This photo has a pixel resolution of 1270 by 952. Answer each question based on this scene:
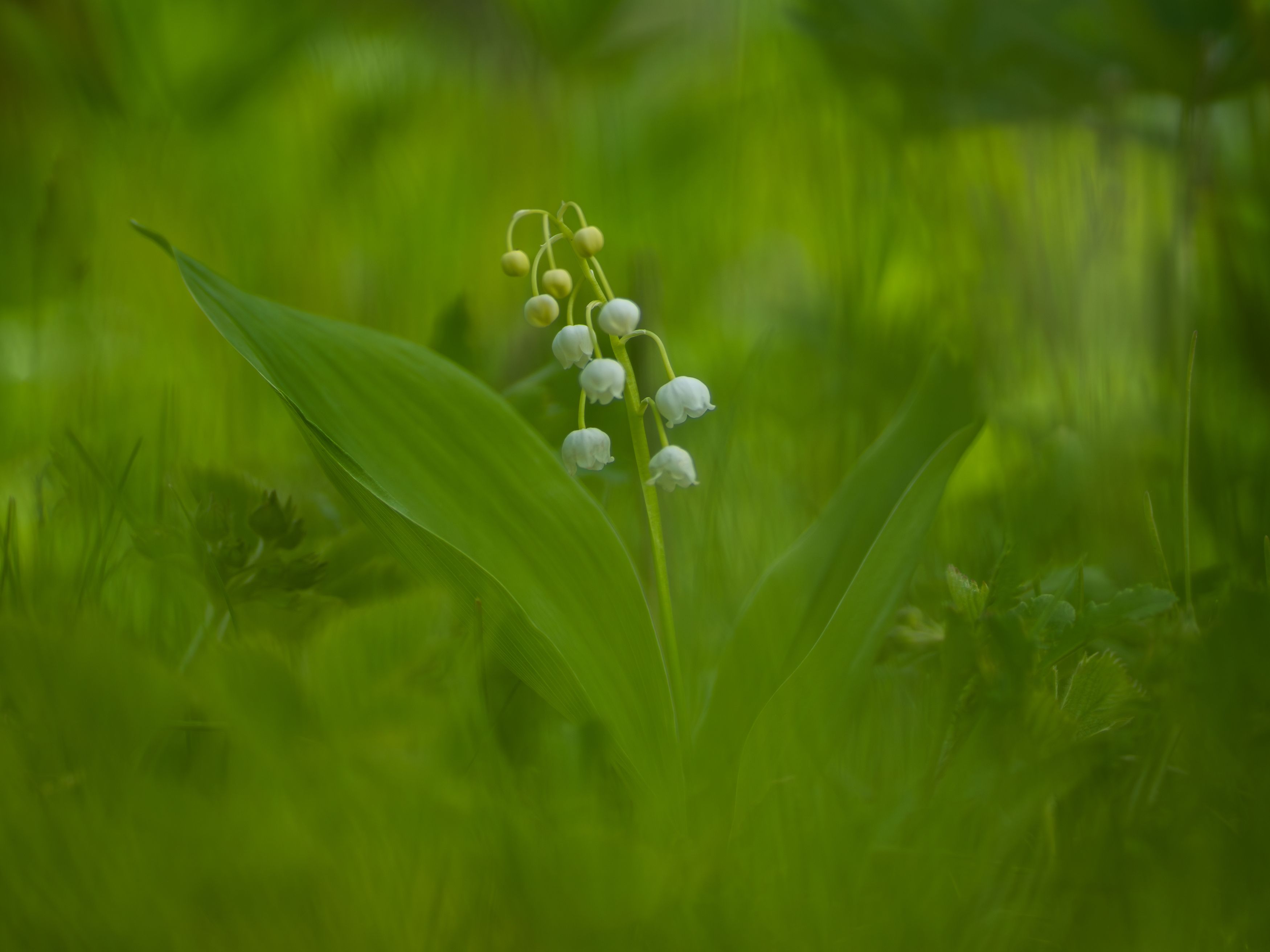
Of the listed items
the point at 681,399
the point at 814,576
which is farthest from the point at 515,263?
the point at 814,576

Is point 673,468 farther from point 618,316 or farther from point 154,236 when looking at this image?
point 154,236

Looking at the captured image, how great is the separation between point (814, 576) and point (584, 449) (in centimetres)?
15

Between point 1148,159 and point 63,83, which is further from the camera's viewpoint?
point 63,83

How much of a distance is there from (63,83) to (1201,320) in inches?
43.9

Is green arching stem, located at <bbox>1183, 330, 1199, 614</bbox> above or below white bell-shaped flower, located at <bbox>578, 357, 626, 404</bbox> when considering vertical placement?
below

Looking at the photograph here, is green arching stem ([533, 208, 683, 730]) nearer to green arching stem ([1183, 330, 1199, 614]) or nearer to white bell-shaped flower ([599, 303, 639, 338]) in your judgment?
white bell-shaped flower ([599, 303, 639, 338])

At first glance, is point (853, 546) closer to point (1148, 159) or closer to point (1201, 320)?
point (1201, 320)

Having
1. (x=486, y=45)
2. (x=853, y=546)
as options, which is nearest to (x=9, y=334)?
(x=486, y=45)

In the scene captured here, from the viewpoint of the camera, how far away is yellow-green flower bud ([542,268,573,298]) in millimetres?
491

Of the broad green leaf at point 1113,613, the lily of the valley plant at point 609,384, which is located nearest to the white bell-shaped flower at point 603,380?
the lily of the valley plant at point 609,384

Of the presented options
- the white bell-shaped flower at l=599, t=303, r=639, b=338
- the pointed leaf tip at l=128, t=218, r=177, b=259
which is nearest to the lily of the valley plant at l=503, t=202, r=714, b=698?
the white bell-shaped flower at l=599, t=303, r=639, b=338

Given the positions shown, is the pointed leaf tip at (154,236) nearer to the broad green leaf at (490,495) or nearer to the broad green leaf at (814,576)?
the broad green leaf at (490,495)

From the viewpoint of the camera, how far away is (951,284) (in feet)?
2.52

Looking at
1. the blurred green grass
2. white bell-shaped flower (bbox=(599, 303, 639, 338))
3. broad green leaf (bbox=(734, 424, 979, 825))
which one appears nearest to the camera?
the blurred green grass
